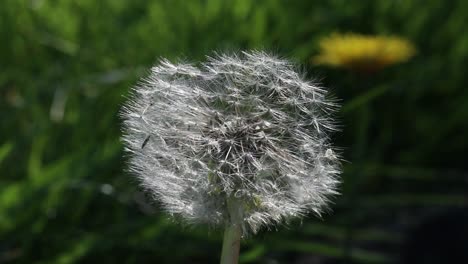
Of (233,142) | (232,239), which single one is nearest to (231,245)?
(232,239)

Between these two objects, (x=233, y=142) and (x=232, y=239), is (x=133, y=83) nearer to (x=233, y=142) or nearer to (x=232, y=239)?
(x=233, y=142)

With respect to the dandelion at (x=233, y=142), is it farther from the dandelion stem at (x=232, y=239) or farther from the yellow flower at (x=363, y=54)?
the yellow flower at (x=363, y=54)

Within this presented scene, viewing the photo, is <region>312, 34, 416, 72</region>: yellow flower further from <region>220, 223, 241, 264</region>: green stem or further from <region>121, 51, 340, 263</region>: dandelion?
<region>220, 223, 241, 264</region>: green stem

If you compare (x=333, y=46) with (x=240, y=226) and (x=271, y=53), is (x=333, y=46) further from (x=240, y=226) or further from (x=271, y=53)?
A: (x=240, y=226)

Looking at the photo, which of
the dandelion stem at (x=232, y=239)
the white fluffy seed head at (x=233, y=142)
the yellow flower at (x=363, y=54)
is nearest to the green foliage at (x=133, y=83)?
the yellow flower at (x=363, y=54)

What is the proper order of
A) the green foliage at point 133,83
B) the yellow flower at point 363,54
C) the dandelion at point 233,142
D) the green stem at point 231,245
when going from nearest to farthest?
the green stem at point 231,245
the dandelion at point 233,142
the green foliage at point 133,83
the yellow flower at point 363,54

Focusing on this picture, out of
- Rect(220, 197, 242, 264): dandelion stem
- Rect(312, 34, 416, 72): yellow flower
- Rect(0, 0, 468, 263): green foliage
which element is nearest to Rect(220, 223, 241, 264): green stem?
Rect(220, 197, 242, 264): dandelion stem

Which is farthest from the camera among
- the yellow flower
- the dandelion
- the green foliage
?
the yellow flower

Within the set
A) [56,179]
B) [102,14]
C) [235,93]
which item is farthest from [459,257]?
[235,93]
